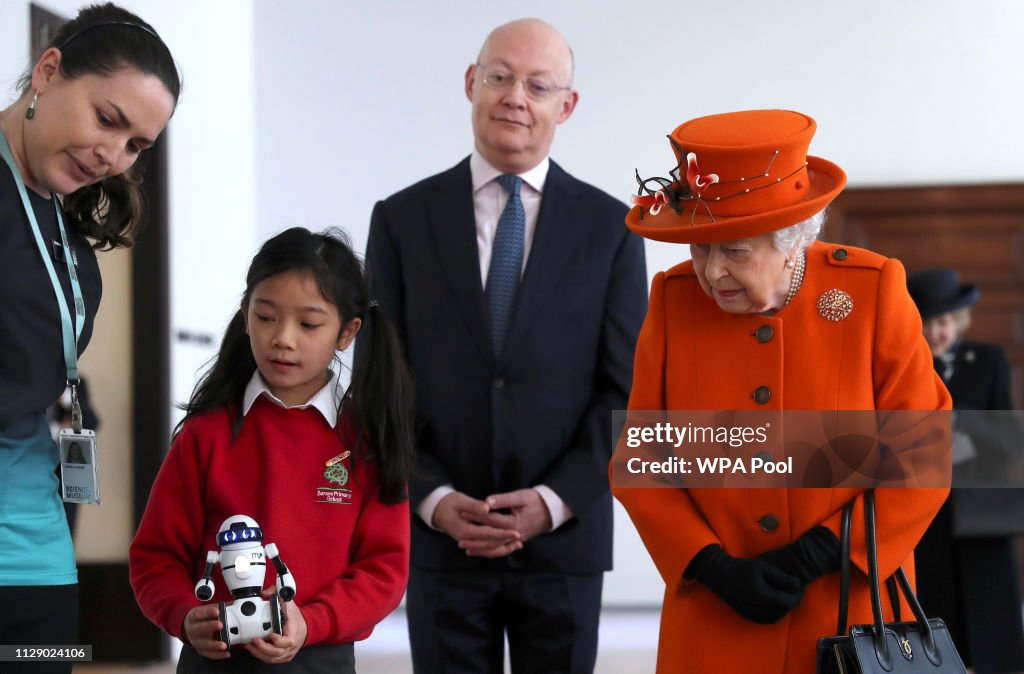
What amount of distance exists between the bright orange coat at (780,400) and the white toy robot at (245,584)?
1.93 feet

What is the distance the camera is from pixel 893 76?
23.3 ft

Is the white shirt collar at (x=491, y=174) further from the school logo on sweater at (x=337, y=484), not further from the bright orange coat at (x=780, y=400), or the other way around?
the school logo on sweater at (x=337, y=484)

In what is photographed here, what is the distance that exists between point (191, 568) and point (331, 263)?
536 millimetres

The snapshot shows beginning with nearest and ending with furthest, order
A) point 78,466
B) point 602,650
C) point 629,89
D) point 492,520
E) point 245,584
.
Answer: point 245,584, point 78,466, point 492,520, point 602,650, point 629,89

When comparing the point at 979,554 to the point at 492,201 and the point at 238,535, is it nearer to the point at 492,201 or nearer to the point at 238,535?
the point at 492,201

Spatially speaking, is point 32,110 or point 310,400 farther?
point 310,400

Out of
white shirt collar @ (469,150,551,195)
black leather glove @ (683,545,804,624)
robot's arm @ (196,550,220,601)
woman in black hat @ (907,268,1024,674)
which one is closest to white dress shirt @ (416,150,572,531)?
white shirt collar @ (469,150,551,195)

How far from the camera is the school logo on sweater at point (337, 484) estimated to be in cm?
→ 192

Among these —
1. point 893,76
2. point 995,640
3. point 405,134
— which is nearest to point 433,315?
point 995,640

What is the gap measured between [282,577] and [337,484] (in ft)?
0.81

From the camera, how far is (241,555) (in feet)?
5.57

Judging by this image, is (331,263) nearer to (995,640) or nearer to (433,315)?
(433,315)

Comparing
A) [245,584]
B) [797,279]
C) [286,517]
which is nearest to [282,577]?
[245,584]

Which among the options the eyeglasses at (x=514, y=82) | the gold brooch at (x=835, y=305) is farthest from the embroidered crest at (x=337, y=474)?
the eyeglasses at (x=514, y=82)
